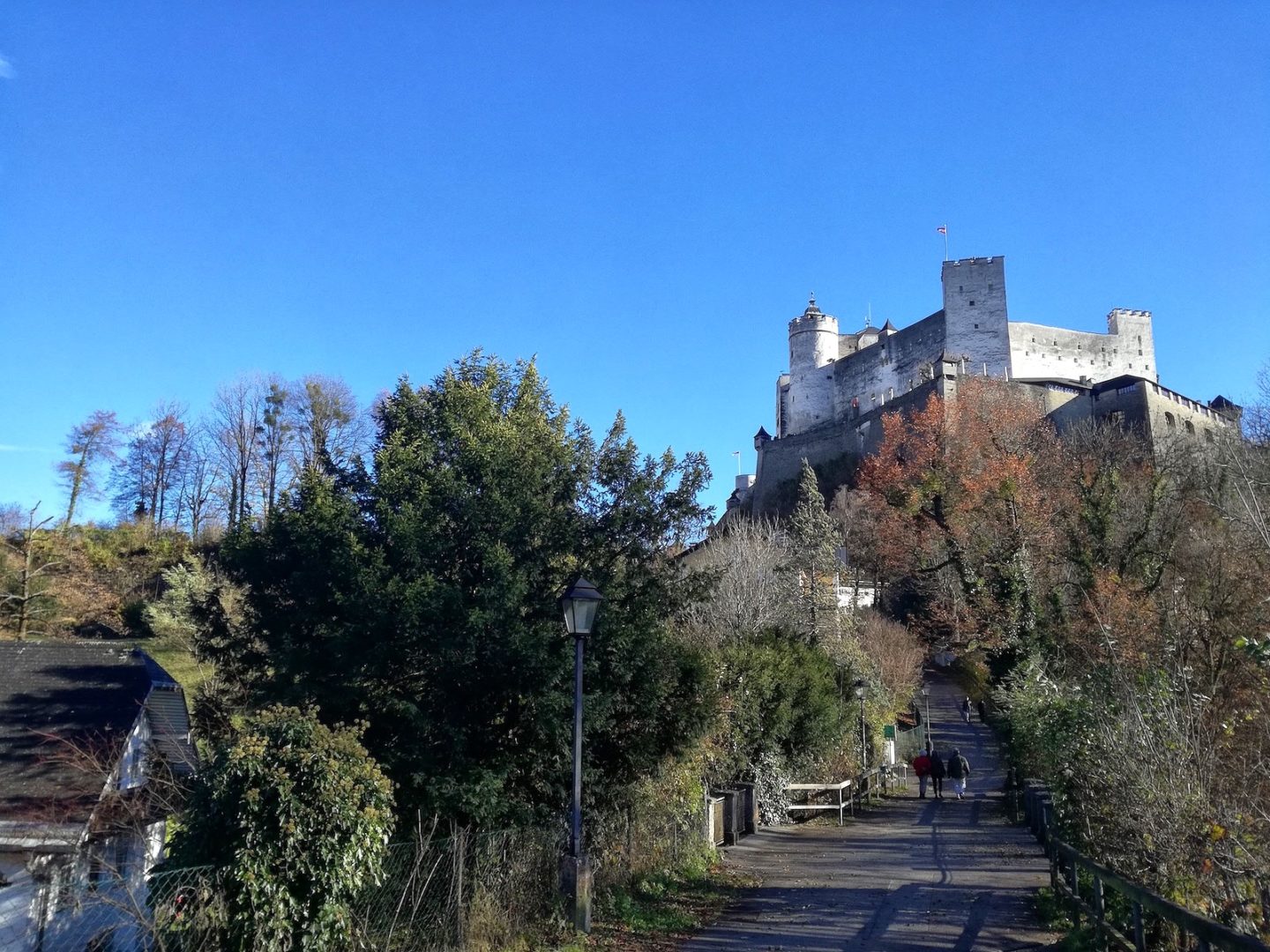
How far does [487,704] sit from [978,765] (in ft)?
76.4

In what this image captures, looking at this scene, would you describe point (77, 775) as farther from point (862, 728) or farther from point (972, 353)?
point (972, 353)

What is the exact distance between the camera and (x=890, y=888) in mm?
11000

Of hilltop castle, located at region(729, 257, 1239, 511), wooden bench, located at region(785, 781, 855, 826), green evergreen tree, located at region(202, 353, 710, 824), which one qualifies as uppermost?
hilltop castle, located at region(729, 257, 1239, 511)

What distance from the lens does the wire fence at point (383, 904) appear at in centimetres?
602

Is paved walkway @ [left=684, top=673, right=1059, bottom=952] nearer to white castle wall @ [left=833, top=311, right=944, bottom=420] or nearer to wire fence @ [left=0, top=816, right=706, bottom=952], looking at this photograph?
wire fence @ [left=0, top=816, right=706, bottom=952]

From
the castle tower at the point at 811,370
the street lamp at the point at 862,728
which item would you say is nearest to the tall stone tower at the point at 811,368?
the castle tower at the point at 811,370

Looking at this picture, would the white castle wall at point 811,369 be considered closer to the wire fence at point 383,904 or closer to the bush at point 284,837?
the wire fence at point 383,904

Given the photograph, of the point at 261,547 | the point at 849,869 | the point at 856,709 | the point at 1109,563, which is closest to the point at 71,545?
the point at 261,547

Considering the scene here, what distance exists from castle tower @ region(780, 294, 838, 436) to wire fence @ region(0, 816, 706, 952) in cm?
7145

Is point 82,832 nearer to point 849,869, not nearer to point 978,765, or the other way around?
point 849,869

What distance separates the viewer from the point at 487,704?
1124 centimetres

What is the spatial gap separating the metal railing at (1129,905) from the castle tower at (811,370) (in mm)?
70091

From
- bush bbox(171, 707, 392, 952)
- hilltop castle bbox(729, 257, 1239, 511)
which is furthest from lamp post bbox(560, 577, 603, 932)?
hilltop castle bbox(729, 257, 1239, 511)

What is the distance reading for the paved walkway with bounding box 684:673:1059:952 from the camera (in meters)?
8.73
